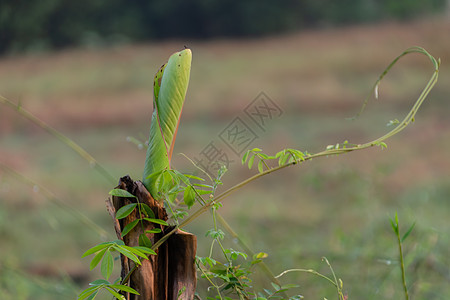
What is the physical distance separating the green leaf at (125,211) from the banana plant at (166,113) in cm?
2

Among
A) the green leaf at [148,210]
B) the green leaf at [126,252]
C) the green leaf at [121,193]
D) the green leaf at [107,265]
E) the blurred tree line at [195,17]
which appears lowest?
the green leaf at [107,265]

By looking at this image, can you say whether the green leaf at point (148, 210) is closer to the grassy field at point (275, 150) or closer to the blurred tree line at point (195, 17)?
the grassy field at point (275, 150)

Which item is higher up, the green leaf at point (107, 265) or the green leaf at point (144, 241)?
the green leaf at point (144, 241)

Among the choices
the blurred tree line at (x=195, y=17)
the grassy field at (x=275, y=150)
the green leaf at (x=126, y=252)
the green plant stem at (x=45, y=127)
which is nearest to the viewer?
the green leaf at (x=126, y=252)

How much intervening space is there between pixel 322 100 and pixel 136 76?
2.29 m

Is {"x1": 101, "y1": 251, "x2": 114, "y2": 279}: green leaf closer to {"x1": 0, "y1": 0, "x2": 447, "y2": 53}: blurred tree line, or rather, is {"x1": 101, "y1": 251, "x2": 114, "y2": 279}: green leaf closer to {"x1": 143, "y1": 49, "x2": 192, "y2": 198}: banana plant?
{"x1": 143, "y1": 49, "x2": 192, "y2": 198}: banana plant

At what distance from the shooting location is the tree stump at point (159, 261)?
319 mm

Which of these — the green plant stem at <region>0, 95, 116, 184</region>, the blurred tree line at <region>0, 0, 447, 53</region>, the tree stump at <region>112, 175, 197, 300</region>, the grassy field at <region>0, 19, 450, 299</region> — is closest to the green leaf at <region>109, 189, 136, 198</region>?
the tree stump at <region>112, 175, 197, 300</region>

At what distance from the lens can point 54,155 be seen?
4.08 m

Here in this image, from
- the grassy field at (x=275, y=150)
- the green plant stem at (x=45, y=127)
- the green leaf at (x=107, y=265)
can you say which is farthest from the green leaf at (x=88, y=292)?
the grassy field at (x=275, y=150)

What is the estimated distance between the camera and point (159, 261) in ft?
1.09

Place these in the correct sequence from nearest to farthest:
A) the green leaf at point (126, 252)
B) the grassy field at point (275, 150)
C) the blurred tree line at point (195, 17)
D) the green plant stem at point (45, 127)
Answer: the green leaf at point (126, 252)
the green plant stem at point (45, 127)
the grassy field at point (275, 150)
the blurred tree line at point (195, 17)

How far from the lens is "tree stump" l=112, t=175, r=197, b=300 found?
1.05 feet

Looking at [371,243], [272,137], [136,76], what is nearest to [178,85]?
[371,243]
